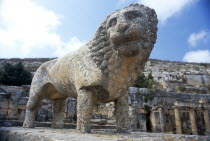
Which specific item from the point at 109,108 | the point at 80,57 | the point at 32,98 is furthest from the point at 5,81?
the point at 80,57

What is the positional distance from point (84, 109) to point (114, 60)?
925mm

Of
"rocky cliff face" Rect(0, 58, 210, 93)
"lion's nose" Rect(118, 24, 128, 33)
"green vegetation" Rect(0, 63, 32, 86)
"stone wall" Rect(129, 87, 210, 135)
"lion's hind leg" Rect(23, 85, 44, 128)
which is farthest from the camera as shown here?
"rocky cliff face" Rect(0, 58, 210, 93)

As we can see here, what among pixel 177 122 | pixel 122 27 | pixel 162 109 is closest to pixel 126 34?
pixel 122 27

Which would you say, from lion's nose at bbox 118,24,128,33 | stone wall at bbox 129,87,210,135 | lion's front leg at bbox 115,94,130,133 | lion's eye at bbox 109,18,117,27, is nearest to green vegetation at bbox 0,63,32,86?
stone wall at bbox 129,87,210,135

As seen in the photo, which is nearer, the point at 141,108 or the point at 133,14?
the point at 133,14

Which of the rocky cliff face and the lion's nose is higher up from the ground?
the rocky cliff face

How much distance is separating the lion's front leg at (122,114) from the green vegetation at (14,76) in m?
19.5

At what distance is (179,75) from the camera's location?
1046 inches

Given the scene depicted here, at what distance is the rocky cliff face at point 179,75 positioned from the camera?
21.4 metres

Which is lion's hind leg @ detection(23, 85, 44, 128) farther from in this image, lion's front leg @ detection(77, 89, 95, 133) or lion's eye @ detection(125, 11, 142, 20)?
lion's eye @ detection(125, 11, 142, 20)

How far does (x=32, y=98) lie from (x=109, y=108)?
10.5 m

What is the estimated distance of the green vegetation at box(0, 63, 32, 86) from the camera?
20.8m

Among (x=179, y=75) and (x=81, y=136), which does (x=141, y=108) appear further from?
(x=179, y=75)

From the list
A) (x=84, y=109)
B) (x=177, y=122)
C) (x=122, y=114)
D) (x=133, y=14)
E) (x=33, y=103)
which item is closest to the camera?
(x=133, y=14)
